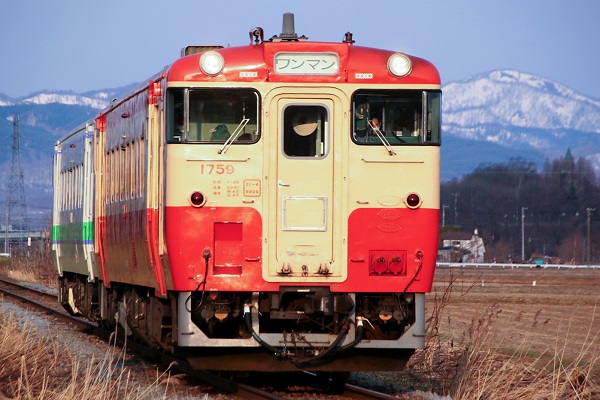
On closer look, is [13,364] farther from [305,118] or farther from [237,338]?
[305,118]

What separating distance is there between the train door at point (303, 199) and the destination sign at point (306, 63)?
0.26 meters

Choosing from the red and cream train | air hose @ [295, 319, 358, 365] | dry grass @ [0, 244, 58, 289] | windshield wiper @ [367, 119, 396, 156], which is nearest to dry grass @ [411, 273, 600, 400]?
the red and cream train

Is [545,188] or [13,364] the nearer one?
[13,364]

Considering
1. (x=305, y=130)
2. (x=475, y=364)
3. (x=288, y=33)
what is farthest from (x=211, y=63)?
(x=475, y=364)

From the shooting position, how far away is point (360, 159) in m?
11.1

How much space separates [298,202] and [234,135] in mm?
895

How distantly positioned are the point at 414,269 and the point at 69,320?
12.0 metres

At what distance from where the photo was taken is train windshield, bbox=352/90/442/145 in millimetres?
11141

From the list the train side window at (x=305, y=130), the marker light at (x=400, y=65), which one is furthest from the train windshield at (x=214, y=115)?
the marker light at (x=400, y=65)

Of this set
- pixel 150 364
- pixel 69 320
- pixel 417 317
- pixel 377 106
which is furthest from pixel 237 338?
pixel 69 320

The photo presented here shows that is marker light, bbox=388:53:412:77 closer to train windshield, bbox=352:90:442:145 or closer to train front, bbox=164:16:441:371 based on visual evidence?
train front, bbox=164:16:441:371

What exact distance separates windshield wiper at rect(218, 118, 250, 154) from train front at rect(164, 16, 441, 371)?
0.04 ft

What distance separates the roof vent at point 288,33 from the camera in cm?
1168

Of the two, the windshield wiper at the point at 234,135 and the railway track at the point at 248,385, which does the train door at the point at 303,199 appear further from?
the railway track at the point at 248,385
